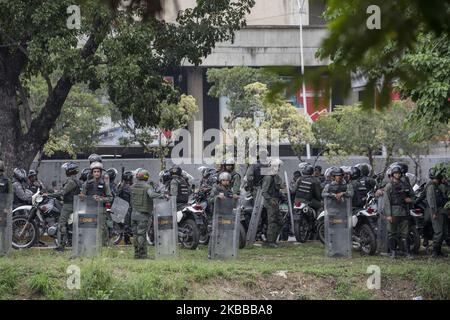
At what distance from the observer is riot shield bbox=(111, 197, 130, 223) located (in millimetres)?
15937

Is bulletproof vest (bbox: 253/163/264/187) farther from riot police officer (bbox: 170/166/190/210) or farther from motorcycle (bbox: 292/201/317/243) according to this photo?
riot police officer (bbox: 170/166/190/210)

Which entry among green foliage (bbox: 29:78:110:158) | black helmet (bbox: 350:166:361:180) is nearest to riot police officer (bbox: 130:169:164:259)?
black helmet (bbox: 350:166:361:180)

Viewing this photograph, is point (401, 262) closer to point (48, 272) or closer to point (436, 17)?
point (48, 272)

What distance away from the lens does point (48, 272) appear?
11.0 metres

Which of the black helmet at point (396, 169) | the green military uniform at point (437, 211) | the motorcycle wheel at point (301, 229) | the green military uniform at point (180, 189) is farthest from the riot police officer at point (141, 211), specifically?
the green military uniform at point (437, 211)

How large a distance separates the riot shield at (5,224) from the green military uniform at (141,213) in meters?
1.92

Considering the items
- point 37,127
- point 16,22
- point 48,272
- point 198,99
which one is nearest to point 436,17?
point 48,272

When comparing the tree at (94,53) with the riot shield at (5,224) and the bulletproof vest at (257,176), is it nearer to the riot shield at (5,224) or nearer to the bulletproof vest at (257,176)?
the bulletproof vest at (257,176)

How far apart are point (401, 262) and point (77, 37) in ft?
24.2

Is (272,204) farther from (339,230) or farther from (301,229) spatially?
(339,230)

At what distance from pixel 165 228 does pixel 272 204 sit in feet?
11.1

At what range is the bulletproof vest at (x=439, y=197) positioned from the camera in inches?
584

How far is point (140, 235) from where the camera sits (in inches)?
530
